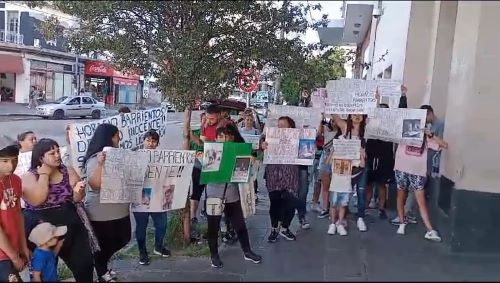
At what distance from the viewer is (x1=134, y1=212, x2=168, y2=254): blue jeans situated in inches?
223

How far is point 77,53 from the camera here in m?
6.57

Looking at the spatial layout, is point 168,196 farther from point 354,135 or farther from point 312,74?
point 354,135

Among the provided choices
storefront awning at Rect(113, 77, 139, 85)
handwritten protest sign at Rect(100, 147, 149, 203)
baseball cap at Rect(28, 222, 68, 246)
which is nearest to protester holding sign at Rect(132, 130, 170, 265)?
handwritten protest sign at Rect(100, 147, 149, 203)

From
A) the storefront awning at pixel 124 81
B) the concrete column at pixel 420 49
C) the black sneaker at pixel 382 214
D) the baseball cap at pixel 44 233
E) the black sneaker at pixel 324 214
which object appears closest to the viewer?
the baseball cap at pixel 44 233

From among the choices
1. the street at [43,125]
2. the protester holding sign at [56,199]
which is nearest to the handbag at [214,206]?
the protester holding sign at [56,199]

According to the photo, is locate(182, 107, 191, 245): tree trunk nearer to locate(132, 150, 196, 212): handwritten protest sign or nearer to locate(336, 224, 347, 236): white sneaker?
locate(132, 150, 196, 212): handwritten protest sign

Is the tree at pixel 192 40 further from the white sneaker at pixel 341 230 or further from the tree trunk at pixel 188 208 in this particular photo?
the white sneaker at pixel 341 230

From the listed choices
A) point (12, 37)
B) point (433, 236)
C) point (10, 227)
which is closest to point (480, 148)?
point (433, 236)

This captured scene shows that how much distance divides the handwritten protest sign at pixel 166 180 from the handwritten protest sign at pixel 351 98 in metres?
2.10

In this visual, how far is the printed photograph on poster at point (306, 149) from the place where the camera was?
643cm

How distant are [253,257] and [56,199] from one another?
224 centimetres

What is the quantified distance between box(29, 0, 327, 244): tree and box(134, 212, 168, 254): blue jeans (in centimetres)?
120

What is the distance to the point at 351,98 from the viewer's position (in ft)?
21.9

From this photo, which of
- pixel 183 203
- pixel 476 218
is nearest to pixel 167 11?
pixel 183 203
